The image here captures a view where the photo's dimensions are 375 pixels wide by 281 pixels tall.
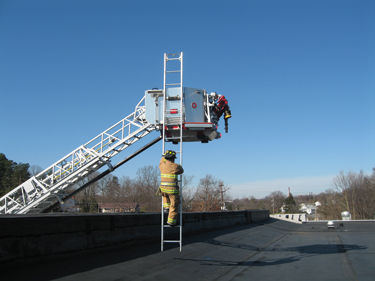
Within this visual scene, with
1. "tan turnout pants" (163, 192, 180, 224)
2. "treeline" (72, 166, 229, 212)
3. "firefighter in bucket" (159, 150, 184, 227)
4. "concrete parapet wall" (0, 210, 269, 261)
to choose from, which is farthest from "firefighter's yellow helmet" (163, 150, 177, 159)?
"treeline" (72, 166, 229, 212)

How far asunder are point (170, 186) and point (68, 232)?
229 centimetres

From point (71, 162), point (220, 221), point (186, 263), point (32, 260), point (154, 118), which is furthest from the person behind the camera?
point (71, 162)

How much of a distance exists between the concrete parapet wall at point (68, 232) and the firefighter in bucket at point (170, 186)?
4.36 ft

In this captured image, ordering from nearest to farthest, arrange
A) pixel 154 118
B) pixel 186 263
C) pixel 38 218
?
1. pixel 38 218
2. pixel 186 263
3. pixel 154 118

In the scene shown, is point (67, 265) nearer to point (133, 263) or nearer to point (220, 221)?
point (133, 263)

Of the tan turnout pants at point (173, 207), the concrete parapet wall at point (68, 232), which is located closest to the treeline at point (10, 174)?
the concrete parapet wall at point (68, 232)

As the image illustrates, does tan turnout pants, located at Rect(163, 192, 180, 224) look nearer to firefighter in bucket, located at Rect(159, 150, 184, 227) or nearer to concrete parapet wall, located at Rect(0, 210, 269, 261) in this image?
firefighter in bucket, located at Rect(159, 150, 184, 227)

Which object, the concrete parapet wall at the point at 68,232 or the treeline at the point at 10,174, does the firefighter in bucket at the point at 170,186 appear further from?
the treeline at the point at 10,174

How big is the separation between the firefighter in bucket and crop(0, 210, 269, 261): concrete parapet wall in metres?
1.33

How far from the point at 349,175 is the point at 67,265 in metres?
75.9

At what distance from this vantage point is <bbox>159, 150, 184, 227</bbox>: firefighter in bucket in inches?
265

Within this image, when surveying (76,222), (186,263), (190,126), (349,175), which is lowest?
(186,263)

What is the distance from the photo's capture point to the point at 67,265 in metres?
5.07

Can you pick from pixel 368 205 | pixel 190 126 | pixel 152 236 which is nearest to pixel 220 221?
pixel 152 236
